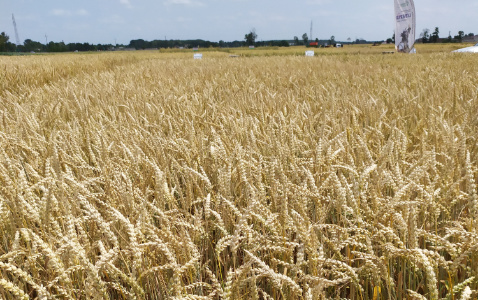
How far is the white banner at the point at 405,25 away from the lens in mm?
14000

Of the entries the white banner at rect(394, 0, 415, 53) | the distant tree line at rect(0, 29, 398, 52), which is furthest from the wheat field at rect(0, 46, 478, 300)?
the distant tree line at rect(0, 29, 398, 52)

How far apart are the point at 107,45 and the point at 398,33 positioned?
80.2 meters

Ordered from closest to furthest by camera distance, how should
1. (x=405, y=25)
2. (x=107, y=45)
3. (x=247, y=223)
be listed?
(x=247, y=223), (x=405, y=25), (x=107, y=45)

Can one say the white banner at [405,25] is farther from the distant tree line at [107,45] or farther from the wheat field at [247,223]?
the distant tree line at [107,45]

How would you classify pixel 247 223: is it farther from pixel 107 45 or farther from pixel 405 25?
pixel 107 45

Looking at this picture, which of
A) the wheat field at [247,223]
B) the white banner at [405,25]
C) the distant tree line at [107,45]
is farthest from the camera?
the distant tree line at [107,45]

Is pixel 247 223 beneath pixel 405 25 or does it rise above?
beneath

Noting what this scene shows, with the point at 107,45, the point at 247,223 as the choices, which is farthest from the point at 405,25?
the point at 107,45

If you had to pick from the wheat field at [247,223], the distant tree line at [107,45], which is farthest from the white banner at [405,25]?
the distant tree line at [107,45]

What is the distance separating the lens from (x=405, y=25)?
1433 cm

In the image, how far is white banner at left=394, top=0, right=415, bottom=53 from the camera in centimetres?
1400

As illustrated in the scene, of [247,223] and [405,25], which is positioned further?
[405,25]

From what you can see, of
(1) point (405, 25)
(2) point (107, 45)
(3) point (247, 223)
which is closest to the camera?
(3) point (247, 223)

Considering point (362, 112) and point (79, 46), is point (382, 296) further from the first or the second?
point (79, 46)
